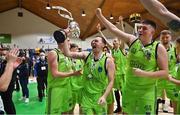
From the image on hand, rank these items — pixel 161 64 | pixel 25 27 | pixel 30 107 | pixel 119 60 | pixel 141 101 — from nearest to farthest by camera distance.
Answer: pixel 161 64, pixel 141 101, pixel 119 60, pixel 30 107, pixel 25 27

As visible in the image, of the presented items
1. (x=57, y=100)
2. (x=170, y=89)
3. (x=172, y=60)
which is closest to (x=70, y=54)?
(x=57, y=100)

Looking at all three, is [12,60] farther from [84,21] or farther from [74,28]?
[84,21]

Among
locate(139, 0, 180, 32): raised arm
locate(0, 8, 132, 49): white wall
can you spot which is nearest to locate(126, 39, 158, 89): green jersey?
locate(139, 0, 180, 32): raised arm

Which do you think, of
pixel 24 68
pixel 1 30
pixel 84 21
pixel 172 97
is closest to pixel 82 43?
pixel 84 21

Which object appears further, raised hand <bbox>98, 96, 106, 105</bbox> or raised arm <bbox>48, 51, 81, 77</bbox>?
raised arm <bbox>48, 51, 81, 77</bbox>

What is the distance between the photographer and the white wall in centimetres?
2853

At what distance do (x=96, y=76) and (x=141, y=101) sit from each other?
0.95 m

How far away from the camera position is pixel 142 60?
4.38 meters

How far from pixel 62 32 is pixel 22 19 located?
81.2ft

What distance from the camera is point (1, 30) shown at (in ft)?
93.0

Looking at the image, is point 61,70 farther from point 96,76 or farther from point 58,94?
point 96,76

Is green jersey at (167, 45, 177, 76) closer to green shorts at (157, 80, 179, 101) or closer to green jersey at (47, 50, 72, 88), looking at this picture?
green shorts at (157, 80, 179, 101)

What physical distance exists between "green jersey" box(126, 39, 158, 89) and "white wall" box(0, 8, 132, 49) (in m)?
24.8

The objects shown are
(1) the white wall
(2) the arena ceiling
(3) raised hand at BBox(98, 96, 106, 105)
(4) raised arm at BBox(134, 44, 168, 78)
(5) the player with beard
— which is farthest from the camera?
(1) the white wall
